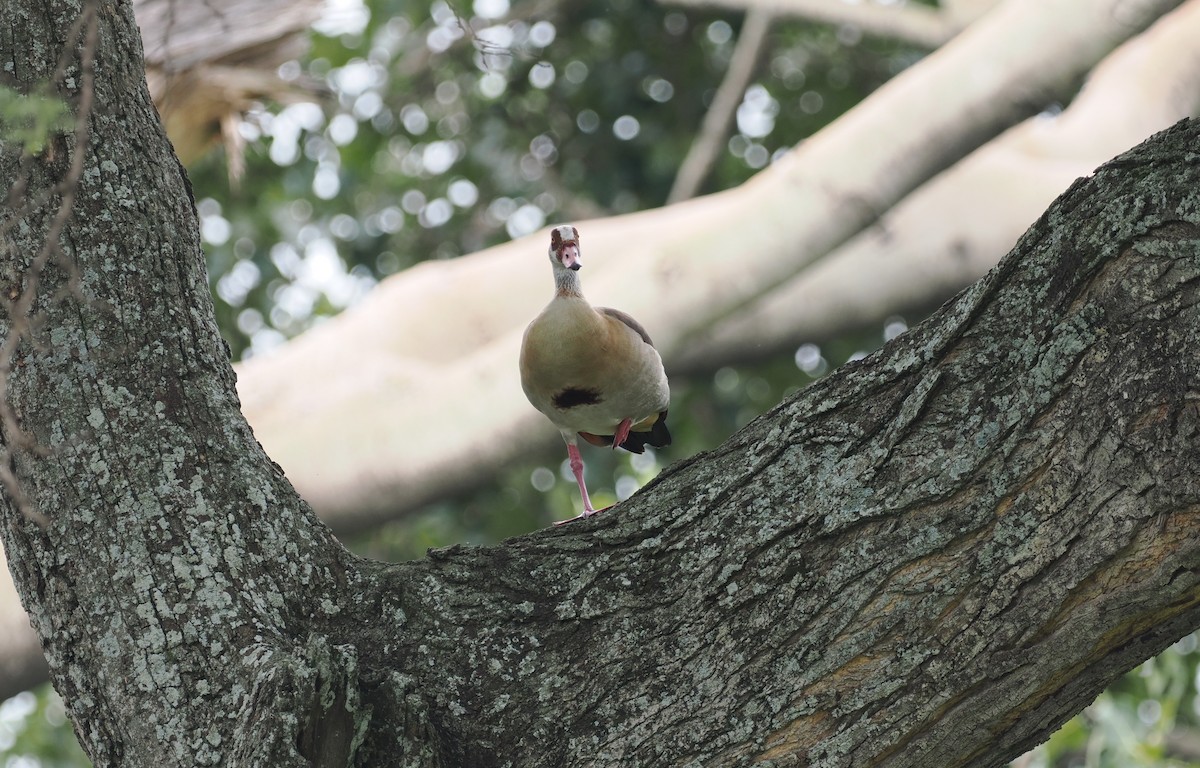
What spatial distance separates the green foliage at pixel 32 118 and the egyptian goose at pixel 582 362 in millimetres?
1732

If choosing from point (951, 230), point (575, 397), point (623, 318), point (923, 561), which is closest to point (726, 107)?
point (951, 230)

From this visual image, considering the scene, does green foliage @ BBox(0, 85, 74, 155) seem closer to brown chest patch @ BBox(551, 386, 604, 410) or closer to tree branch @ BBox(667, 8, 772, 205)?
brown chest patch @ BBox(551, 386, 604, 410)

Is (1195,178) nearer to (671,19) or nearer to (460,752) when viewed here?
(460,752)

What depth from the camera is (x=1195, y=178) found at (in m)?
2.22

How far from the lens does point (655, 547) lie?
8.42 ft

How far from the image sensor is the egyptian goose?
3963mm

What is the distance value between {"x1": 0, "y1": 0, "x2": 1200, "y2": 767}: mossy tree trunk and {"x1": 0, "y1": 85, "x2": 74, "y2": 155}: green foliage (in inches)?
2.6

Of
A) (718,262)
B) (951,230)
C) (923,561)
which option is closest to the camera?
(923,561)

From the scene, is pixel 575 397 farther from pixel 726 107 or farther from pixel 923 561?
pixel 726 107

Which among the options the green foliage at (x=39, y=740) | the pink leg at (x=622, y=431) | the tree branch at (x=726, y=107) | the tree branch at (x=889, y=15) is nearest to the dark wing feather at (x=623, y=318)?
the pink leg at (x=622, y=431)

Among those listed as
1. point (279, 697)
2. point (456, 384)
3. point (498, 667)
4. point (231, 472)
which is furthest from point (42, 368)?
point (456, 384)

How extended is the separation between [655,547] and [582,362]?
1.47 metres

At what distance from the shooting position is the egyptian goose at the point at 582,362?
13.0ft

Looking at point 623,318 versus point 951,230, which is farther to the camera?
point 951,230
